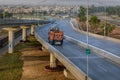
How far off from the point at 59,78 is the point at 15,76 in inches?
262

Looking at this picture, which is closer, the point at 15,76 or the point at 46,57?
the point at 15,76

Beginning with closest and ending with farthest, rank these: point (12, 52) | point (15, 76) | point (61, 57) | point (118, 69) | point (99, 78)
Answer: point (99, 78), point (118, 69), point (61, 57), point (15, 76), point (12, 52)

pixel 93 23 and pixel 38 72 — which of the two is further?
pixel 93 23

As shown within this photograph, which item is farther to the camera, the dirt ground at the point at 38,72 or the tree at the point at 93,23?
the tree at the point at 93,23

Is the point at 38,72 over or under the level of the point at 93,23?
over

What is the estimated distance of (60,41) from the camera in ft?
219

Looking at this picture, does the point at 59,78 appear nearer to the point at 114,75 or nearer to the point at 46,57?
the point at 114,75

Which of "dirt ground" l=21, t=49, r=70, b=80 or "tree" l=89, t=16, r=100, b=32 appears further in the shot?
"tree" l=89, t=16, r=100, b=32

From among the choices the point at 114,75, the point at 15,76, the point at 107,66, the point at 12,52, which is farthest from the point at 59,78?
the point at 12,52

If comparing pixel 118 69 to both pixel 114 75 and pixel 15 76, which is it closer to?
pixel 114 75

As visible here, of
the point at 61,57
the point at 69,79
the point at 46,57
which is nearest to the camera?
the point at 61,57

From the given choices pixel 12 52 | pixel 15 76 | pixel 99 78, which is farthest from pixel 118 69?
pixel 12 52

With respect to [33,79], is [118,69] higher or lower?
higher

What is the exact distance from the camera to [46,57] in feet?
242
